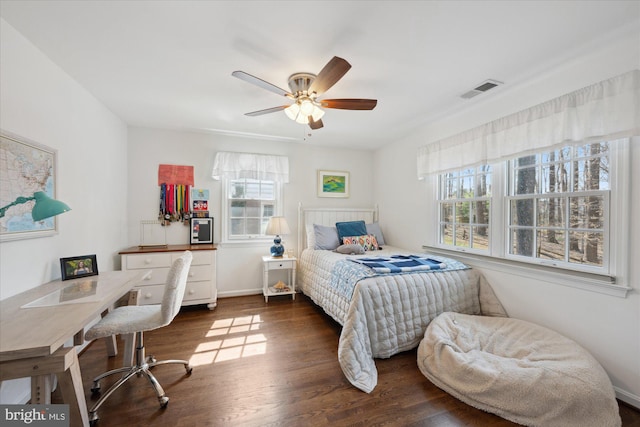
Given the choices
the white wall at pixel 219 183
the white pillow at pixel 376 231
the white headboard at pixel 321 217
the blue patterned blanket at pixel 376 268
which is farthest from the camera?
the white headboard at pixel 321 217

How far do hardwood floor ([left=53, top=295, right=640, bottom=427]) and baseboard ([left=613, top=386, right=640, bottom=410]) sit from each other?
0.05 meters

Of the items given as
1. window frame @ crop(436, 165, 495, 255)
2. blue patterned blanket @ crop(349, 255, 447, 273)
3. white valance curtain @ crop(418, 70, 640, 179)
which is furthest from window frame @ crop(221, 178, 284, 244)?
white valance curtain @ crop(418, 70, 640, 179)

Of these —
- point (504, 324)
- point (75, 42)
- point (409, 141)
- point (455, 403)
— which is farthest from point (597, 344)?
point (75, 42)

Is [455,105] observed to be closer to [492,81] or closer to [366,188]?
[492,81]

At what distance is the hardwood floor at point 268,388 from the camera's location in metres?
1.52

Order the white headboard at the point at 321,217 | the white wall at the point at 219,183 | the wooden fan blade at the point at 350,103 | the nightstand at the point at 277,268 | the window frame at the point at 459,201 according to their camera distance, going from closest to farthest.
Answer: the wooden fan blade at the point at 350,103 < the window frame at the point at 459,201 < the white wall at the point at 219,183 < the nightstand at the point at 277,268 < the white headboard at the point at 321,217

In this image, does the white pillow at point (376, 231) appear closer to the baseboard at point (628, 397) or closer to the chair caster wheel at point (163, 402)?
the baseboard at point (628, 397)

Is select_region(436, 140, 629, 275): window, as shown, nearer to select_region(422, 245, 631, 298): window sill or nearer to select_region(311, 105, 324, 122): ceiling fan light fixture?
→ select_region(422, 245, 631, 298): window sill

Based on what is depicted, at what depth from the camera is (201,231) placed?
3.50 meters

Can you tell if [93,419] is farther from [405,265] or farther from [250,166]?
[250,166]

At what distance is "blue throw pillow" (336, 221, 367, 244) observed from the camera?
3.74 metres

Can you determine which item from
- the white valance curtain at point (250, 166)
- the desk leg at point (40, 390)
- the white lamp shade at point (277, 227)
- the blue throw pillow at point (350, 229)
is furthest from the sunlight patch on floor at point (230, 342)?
the white valance curtain at point (250, 166)

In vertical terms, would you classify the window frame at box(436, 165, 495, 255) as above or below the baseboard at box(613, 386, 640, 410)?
above

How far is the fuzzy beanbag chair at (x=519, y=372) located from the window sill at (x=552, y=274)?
1.36 ft
